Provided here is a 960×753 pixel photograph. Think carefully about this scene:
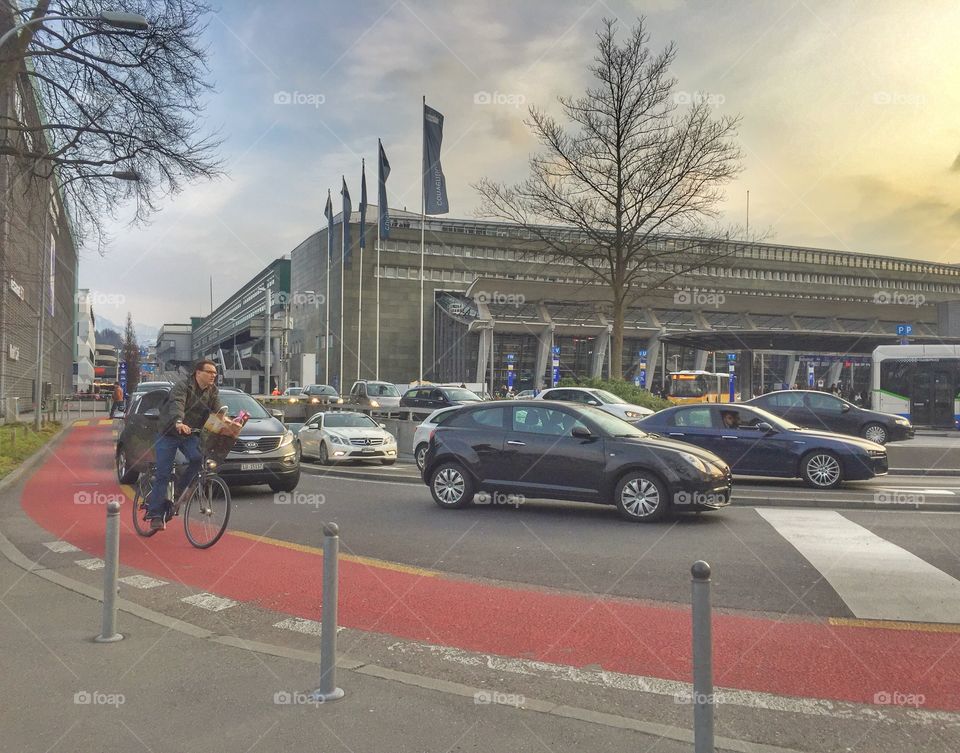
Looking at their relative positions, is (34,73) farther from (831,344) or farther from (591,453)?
(831,344)

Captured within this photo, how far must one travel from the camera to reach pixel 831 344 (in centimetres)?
4059

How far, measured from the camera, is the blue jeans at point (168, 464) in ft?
28.8

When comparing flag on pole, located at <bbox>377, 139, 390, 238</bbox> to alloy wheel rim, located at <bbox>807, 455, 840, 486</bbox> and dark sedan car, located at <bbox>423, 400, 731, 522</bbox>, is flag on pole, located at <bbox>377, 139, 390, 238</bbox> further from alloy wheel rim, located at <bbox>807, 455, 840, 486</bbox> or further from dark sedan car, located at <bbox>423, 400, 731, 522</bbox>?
dark sedan car, located at <bbox>423, 400, 731, 522</bbox>

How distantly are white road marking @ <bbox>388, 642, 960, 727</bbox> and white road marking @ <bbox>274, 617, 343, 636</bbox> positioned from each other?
663 millimetres

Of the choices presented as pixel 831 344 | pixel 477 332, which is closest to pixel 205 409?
pixel 831 344

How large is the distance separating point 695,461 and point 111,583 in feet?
22.3

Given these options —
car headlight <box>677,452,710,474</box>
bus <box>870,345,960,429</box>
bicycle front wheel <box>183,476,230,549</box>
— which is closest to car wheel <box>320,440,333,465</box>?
bicycle front wheel <box>183,476,230,549</box>

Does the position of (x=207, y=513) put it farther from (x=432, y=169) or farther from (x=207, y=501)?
(x=432, y=169)

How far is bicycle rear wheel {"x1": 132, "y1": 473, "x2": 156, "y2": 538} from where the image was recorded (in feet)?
30.4

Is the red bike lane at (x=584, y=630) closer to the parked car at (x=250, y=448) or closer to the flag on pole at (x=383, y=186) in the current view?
the parked car at (x=250, y=448)

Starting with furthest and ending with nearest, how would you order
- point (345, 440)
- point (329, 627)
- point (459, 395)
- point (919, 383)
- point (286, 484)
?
point (919, 383) < point (459, 395) < point (345, 440) < point (286, 484) < point (329, 627)

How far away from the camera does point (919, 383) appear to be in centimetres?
2933

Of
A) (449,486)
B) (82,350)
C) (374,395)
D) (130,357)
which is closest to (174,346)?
(130,357)

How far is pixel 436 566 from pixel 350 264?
6983 cm
